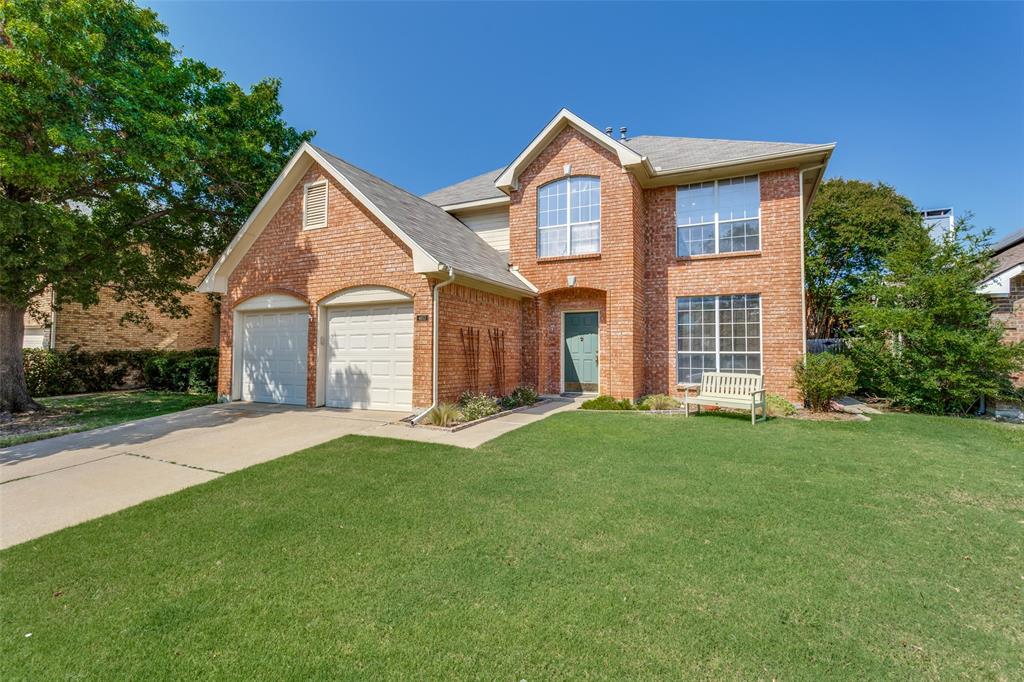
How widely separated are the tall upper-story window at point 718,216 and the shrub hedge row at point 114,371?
645 inches

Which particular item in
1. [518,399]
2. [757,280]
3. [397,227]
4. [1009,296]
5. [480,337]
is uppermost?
[397,227]

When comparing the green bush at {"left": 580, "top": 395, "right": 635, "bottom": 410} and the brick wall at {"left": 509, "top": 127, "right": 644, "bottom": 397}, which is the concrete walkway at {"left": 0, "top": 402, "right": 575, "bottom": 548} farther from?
the brick wall at {"left": 509, "top": 127, "right": 644, "bottom": 397}

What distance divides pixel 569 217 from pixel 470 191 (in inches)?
185

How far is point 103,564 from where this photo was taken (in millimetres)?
3434

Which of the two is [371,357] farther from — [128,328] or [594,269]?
[128,328]

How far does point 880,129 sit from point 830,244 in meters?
11.4

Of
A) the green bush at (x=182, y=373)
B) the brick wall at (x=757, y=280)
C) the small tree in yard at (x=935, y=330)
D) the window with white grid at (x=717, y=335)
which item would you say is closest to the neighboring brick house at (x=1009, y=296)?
the small tree in yard at (x=935, y=330)

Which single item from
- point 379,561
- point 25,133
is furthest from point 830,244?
point 25,133

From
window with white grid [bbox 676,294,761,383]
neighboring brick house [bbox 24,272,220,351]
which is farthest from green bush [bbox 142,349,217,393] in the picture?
A: window with white grid [bbox 676,294,761,383]

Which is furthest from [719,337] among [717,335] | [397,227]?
[397,227]

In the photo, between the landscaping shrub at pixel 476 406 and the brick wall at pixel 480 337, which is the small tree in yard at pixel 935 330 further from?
the landscaping shrub at pixel 476 406

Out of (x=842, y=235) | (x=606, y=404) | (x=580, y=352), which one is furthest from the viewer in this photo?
(x=842, y=235)

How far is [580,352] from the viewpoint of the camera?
41.6 ft

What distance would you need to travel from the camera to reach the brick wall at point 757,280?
1105cm
